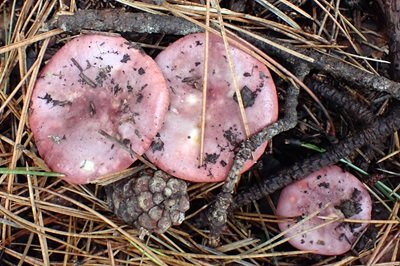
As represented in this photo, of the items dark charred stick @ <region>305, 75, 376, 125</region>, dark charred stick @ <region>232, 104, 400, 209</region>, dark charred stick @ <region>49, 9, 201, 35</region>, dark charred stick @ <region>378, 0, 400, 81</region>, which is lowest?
dark charred stick @ <region>232, 104, 400, 209</region>

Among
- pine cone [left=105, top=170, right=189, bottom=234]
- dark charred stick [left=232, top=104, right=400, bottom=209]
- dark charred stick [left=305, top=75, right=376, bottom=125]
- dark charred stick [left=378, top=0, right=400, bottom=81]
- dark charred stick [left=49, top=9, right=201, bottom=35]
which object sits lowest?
pine cone [left=105, top=170, right=189, bottom=234]

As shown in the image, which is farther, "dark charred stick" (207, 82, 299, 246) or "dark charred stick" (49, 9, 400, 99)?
"dark charred stick" (49, 9, 400, 99)

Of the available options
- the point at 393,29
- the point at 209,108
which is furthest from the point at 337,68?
the point at 209,108

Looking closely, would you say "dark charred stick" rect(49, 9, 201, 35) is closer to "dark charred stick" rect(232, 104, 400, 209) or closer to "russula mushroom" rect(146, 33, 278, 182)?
"russula mushroom" rect(146, 33, 278, 182)

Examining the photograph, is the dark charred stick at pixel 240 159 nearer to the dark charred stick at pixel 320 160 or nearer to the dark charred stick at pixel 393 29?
the dark charred stick at pixel 320 160

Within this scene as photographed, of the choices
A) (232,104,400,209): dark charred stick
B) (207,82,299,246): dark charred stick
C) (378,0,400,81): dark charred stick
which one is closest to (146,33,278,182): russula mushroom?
(207,82,299,246): dark charred stick

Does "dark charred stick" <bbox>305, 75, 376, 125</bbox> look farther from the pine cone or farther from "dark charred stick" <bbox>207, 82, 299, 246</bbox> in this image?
the pine cone

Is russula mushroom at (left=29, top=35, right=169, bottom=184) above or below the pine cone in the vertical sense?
above

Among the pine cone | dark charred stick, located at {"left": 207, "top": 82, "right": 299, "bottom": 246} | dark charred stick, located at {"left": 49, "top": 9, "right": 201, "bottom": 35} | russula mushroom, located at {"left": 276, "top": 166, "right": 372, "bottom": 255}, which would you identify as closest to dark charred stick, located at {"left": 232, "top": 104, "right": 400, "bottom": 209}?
russula mushroom, located at {"left": 276, "top": 166, "right": 372, "bottom": 255}
